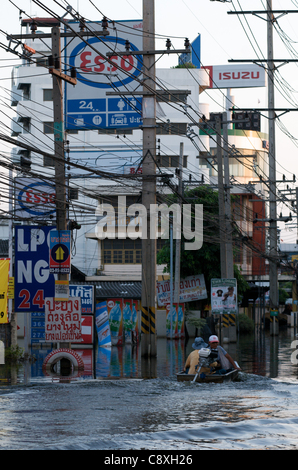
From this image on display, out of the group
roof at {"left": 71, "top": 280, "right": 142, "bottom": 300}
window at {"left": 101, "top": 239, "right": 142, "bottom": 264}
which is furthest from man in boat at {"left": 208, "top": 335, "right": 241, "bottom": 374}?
window at {"left": 101, "top": 239, "right": 142, "bottom": 264}

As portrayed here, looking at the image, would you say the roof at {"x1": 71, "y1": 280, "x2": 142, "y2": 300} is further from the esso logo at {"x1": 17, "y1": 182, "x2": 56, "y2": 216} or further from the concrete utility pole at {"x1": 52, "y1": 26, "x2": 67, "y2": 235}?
the concrete utility pole at {"x1": 52, "y1": 26, "x2": 67, "y2": 235}

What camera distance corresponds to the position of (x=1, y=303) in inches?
850

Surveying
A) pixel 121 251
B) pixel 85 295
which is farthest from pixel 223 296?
pixel 121 251

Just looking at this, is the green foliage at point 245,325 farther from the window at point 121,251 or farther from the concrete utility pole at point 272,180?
the window at point 121,251

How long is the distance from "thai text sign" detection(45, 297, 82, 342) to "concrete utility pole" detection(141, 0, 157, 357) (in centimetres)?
462

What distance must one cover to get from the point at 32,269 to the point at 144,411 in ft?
28.6

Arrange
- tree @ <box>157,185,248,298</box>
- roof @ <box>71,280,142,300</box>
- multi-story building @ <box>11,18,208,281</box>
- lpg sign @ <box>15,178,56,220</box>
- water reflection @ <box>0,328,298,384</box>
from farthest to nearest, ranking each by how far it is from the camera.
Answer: multi-story building @ <box>11,18,208,281</box> < tree @ <box>157,185,248,298</box> < roof @ <box>71,280,142,300</box> < lpg sign @ <box>15,178,56,220</box> < water reflection @ <box>0,328,298,384</box>

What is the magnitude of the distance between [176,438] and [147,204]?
13671 millimetres

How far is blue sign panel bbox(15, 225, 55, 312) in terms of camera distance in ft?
67.9

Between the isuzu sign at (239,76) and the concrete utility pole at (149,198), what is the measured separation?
55.6m

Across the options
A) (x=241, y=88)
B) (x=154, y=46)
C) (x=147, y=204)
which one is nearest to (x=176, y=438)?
(x=147, y=204)

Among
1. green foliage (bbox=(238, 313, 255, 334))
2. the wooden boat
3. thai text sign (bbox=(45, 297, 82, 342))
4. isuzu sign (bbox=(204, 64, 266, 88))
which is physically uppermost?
isuzu sign (bbox=(204, 64, 266, 88))

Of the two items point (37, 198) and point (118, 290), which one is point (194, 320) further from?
point (37, 198)
